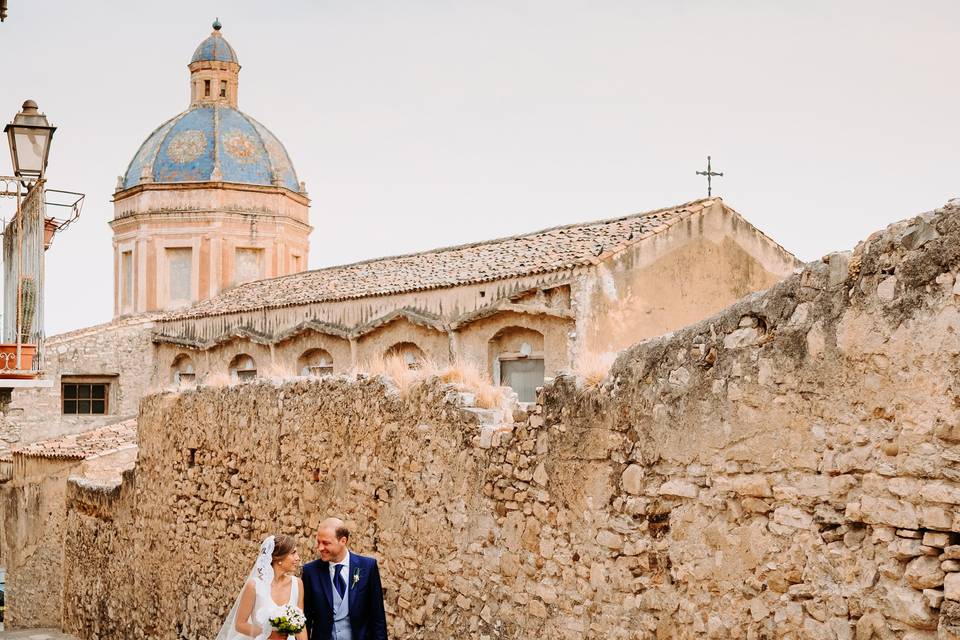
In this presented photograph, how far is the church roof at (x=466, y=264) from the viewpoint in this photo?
19438 millimetres

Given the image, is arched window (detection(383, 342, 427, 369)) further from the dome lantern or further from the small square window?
the dome lantern

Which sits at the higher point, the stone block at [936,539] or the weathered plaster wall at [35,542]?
the stone block at [936,539]

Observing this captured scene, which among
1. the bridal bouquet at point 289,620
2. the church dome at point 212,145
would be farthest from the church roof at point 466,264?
the bridal bouquet at point 289,620

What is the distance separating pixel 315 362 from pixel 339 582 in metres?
19.2

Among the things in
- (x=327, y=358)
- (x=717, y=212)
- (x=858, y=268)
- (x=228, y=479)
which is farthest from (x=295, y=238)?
(x=858, y=268)

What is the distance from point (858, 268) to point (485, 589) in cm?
343

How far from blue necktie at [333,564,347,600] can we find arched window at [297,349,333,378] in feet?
60.6

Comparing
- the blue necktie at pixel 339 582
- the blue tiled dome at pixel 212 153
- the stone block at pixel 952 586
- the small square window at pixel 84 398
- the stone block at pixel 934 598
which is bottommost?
the blue necktie at pixel 339 582

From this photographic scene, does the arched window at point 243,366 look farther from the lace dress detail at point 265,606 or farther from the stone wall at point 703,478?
the lace dress detail at point 265,606

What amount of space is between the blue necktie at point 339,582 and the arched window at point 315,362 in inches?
728

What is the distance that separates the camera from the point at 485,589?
7.00 m

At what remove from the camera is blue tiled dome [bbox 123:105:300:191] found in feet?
108

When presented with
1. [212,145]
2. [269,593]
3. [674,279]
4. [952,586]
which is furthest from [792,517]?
[212,145]

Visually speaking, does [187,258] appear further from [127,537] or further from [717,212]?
[127,537]
